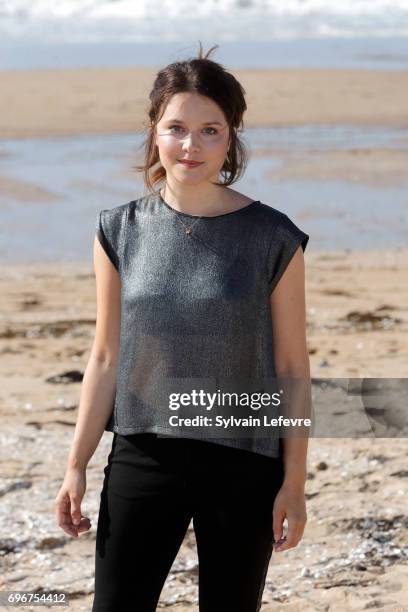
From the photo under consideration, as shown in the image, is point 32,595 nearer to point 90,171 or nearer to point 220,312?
point 220,312

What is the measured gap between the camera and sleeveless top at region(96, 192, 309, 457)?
2.61 metres

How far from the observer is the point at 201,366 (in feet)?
8.60

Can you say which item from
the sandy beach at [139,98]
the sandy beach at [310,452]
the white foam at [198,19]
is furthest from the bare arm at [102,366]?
the white foam at [198,19]

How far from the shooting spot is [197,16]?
1435 inches

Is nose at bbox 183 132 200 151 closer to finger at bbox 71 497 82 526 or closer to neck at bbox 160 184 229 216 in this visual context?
neck at bbox 160 184 229 216

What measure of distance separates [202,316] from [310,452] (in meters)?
3.18

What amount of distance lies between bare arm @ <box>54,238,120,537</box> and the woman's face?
10.3 inches

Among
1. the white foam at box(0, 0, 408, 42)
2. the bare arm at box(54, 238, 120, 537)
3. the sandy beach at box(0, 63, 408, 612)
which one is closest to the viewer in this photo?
the bare arm at box(54, 238, 120, 537)

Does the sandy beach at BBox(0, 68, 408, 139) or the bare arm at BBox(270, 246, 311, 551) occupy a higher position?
the sandy beach at BBox(0, 68, 408, 139)

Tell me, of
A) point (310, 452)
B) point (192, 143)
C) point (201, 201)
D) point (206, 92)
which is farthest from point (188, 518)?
point (310, 452)

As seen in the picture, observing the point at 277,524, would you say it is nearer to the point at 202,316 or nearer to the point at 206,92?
the point at 202,316

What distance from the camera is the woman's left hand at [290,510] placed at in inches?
103

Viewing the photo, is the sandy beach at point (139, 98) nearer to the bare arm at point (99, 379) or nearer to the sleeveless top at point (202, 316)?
the bare arm at point (99, 379)

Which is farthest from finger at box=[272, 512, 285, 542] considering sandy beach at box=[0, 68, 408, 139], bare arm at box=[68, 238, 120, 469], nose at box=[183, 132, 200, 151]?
sandy beach at box=[0, 68, 408, 139]
